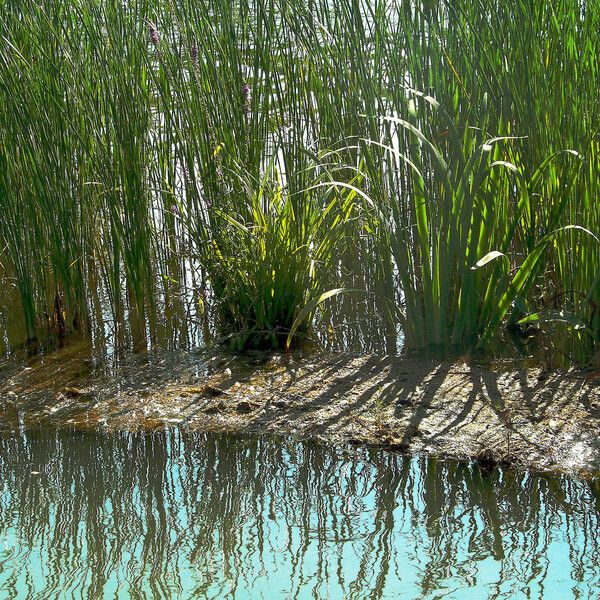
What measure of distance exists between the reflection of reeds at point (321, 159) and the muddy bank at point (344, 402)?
0.48 ft

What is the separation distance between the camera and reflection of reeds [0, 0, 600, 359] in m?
2.03

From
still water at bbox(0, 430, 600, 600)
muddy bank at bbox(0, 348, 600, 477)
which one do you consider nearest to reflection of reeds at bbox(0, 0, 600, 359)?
muddy bank at bbox(0, 348, 600, 477)

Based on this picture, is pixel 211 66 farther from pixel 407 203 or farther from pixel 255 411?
pixel 255 411

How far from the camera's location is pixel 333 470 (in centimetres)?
165

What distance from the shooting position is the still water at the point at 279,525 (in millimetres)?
1273

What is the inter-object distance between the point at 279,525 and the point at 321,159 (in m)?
1.16

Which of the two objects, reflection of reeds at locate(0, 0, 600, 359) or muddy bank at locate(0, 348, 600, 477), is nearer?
muddy bank at locate(0, 348, 600, 477)

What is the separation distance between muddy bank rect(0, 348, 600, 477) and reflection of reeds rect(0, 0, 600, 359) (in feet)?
0.48

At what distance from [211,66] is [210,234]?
0.42 metres

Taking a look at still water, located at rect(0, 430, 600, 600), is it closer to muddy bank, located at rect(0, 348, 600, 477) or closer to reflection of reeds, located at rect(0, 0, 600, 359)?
muddy bank, located at rect(0, 348, 600, 477)

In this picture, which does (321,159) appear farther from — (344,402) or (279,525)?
(279,525)

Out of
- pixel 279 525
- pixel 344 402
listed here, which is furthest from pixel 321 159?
pixel 279 525

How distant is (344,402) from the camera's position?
192 centimetres

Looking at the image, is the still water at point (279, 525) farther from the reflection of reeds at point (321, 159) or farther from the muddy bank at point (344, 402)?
the reflection of reeds at point (321, 159)
